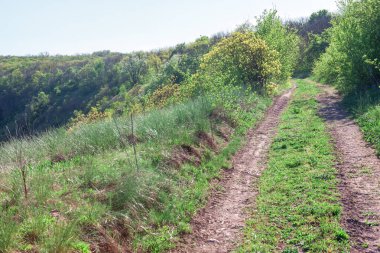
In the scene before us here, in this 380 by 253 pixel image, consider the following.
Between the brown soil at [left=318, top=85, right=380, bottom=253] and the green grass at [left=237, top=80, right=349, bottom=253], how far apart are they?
0.53 feet

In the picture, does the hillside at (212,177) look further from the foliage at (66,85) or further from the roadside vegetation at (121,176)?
the foliage at (66,85)

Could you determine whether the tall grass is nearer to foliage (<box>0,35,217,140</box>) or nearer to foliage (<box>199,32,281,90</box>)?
foliage (<box>199,32,281,90</box>)

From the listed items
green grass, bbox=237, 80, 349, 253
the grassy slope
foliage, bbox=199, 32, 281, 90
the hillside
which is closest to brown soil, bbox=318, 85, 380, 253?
the hillside

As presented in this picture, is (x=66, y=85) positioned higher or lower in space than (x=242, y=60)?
higher

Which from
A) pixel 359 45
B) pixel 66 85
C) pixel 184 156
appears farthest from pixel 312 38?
pixel 66 85

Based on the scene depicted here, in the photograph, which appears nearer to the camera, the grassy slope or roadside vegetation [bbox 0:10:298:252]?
the grassy slope

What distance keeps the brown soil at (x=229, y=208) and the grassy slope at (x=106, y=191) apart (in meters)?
0.25

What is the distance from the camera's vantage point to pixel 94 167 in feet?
22.0

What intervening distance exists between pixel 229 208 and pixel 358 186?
2.50 meters

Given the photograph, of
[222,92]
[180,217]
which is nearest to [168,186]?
[180,217]

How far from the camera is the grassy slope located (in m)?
4.52

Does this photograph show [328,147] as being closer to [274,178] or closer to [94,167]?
[274,178]

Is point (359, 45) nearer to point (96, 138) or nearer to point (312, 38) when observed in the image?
point (96, 138)

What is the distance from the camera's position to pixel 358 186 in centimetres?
638
